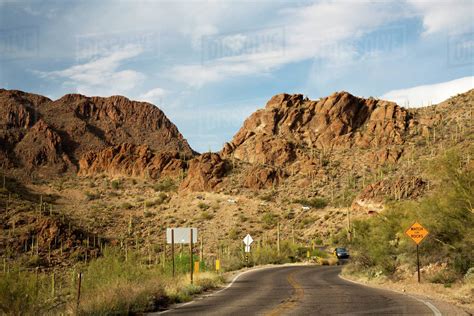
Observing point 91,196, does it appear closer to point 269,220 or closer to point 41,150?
point 41,150

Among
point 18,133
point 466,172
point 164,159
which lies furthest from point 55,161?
point 466,172

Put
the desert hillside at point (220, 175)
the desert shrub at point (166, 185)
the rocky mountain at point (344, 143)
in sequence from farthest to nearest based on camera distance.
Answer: the desert shrub at point (166, 185) < the rocky mountain at point (344, 143) < the desert hillside at point (220, 175)

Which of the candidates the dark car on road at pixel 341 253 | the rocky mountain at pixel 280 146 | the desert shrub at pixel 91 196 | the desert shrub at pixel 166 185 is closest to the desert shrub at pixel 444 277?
the dark car on road at pixel 341 253

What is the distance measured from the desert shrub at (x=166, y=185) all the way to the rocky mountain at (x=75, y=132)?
263 inches

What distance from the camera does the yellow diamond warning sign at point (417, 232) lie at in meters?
21.9

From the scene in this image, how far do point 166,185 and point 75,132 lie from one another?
40.6 metres

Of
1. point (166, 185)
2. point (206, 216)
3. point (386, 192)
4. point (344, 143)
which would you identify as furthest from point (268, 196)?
point (344, 143)

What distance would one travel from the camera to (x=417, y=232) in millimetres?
22047

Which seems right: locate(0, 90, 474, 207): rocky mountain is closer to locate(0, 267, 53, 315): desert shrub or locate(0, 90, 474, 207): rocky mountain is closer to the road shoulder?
the road shoulder

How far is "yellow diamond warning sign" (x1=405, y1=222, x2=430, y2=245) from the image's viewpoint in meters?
21.9

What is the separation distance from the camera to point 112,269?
79.4 feet

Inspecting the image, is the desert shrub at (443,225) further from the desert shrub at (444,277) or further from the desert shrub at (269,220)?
the desert shrub at (269,220)

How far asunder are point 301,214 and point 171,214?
19.7 meters

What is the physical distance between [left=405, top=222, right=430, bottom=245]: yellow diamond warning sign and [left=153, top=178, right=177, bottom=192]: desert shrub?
247 ft
